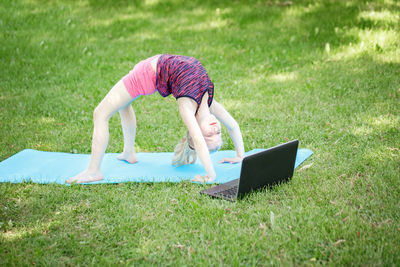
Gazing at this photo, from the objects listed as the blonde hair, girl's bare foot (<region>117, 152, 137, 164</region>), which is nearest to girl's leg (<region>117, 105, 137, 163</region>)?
girl's bare foot (<region>117, 152, 137, 164</region>)

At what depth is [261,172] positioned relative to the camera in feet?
11.1

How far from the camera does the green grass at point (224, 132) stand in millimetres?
2854

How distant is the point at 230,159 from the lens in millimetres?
4422

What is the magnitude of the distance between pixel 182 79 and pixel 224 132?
177cm

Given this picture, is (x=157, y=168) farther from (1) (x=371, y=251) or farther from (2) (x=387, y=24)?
(2) (x=387, y=24)

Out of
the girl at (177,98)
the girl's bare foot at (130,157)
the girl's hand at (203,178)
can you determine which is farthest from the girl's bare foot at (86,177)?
the girl's hand at (203,178)

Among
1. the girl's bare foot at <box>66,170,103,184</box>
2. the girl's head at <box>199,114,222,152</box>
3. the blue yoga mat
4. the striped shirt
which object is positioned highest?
the striped shirt

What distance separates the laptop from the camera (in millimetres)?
3230

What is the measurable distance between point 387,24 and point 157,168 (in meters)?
6.16

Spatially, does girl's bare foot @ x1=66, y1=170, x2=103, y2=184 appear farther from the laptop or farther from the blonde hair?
the laptop

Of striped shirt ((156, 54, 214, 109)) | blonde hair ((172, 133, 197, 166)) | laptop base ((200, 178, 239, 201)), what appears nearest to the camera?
laptop base ((200, 178, 239, 201))

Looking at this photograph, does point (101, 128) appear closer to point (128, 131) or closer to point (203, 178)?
point (128, 131)

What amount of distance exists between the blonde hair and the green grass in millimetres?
457

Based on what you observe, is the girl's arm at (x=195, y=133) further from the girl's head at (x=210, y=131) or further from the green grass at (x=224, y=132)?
the green grass at (x=224, y=132)
